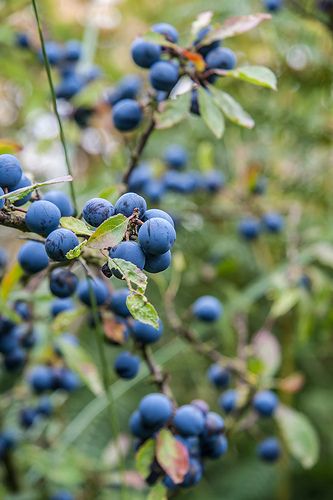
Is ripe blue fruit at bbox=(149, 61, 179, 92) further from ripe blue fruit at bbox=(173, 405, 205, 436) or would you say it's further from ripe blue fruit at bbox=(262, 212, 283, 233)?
ripe blue fruit at bbox=(262, 212, 283, 233)

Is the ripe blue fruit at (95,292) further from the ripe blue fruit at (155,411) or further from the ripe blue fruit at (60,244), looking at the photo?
the ripe blue fruit at (60,244)

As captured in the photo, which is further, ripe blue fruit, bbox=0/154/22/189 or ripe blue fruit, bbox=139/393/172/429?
ripe blue fruit, bbox=139/393/172/429

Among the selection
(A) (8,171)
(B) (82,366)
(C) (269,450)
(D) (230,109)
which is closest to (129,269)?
(A) (8,171)

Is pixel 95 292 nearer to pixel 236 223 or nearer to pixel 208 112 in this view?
pixel 208 112

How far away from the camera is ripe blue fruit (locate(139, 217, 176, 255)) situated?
525 millimetres

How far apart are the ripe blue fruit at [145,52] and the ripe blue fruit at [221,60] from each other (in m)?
0.07

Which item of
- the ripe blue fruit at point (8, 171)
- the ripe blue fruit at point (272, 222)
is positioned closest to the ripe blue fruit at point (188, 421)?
the ripe blue fruit at point (8, 171)

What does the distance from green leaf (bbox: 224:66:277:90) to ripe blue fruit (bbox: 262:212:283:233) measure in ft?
2.51

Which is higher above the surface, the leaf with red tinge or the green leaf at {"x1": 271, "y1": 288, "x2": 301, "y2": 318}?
the leaf with red tinge

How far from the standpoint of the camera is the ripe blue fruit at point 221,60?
0.81m

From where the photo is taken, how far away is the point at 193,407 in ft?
2.49

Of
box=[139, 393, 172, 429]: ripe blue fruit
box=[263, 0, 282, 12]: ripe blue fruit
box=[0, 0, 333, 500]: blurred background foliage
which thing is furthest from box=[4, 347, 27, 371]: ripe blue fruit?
box=[263, 0, 282, 12]: ripe blue fruit

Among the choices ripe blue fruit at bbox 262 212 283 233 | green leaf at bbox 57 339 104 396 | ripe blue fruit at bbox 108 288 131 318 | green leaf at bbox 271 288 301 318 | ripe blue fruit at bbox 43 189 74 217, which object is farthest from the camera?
ripe blue fruit at bbox 262 212 283 233

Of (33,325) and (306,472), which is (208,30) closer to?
(33,325)
